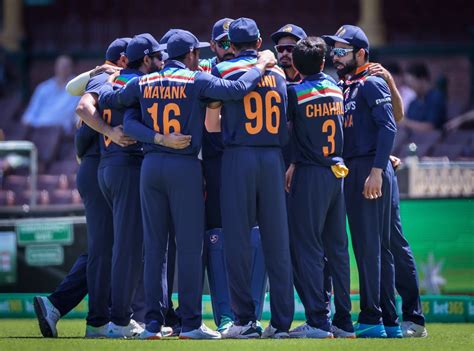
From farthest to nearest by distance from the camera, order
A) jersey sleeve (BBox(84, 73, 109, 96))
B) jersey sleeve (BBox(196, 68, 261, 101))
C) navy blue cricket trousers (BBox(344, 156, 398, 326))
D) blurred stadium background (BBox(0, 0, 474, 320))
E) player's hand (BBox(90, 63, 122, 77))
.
→ 1. blurred stadium background (BBox(0, 0, 474, 320))
2. player's hand (BBox(90, 63, 122, 77))
3. jersey sleeve (BBox(84, 73, 109, 96))
4. navy blue cricket trousers (BBox(344, 156, 398, 326))
5. jersey sleeve (BBox(196, 68, 261, 101))

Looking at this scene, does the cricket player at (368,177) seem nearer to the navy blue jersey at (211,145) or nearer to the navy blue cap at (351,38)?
the navy blue cap at (351,38)

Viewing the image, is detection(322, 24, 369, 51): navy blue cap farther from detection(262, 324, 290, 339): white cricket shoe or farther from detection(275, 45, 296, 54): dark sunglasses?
detection(262, 324, 290, 339): white cricket shoe

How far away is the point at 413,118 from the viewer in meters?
18.8

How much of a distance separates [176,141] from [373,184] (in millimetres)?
1614

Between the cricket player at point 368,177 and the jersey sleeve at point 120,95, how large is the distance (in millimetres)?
1690

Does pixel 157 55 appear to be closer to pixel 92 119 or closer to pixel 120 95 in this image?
pixel 120 95

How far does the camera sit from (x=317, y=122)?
9922 mm

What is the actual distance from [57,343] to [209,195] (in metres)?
1.76

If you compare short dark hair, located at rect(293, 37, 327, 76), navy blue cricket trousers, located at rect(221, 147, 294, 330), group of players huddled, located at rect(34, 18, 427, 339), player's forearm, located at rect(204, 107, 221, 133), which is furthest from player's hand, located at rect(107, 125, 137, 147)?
short dark hair, located at rect(293, 37, 327, 76)

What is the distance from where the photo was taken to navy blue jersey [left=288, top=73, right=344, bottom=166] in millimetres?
9906

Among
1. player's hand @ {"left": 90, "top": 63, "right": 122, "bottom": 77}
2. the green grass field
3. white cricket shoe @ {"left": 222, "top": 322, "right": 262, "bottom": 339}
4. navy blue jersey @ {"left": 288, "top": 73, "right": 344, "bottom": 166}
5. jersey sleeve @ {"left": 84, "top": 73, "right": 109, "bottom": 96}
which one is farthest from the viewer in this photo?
player's hand @ {"left": 90, "top": 63, "right": 122, "bottom": 77}

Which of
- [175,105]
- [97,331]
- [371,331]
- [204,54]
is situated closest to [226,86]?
[175,105]

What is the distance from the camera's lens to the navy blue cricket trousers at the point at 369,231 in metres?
10.1

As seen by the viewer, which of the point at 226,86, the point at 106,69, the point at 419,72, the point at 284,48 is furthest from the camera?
the point at 419,72
